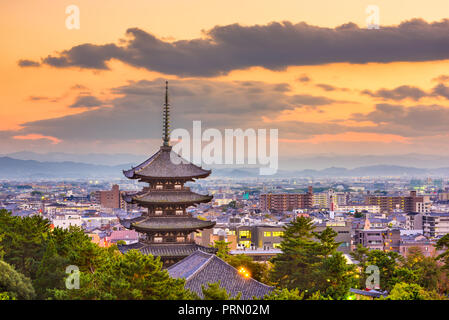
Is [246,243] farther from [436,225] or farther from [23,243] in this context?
[23,243]

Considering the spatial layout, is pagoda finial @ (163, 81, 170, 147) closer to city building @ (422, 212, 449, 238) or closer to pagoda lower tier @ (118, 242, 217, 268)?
pagoda lower tier @ (118, 242, 217, 268)

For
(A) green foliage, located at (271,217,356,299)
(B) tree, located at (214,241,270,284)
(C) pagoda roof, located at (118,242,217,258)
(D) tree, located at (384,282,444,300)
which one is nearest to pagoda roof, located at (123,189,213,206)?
(C) pagoda roof, located at (118,242,217,258)

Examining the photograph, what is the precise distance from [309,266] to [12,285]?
14785 millimetres

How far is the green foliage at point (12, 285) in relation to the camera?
2403 cm

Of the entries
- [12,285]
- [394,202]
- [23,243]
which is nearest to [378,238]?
[23,243]

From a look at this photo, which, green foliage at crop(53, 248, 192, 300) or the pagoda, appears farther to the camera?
the pagoda

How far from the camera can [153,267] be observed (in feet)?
72.9

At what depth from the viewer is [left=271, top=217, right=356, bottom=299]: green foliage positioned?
27.1 meters

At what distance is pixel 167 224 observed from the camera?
33.9 m

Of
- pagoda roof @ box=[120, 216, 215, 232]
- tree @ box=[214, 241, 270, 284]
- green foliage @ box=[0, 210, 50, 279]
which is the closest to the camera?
green foliage @ box=[0, 210, 50, 279]

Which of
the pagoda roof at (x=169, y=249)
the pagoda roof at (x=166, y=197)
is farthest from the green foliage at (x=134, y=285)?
the pagoda roof at (x=166, y=197)

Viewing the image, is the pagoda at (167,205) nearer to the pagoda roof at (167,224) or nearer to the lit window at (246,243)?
the pagoda roof at (167,224)
